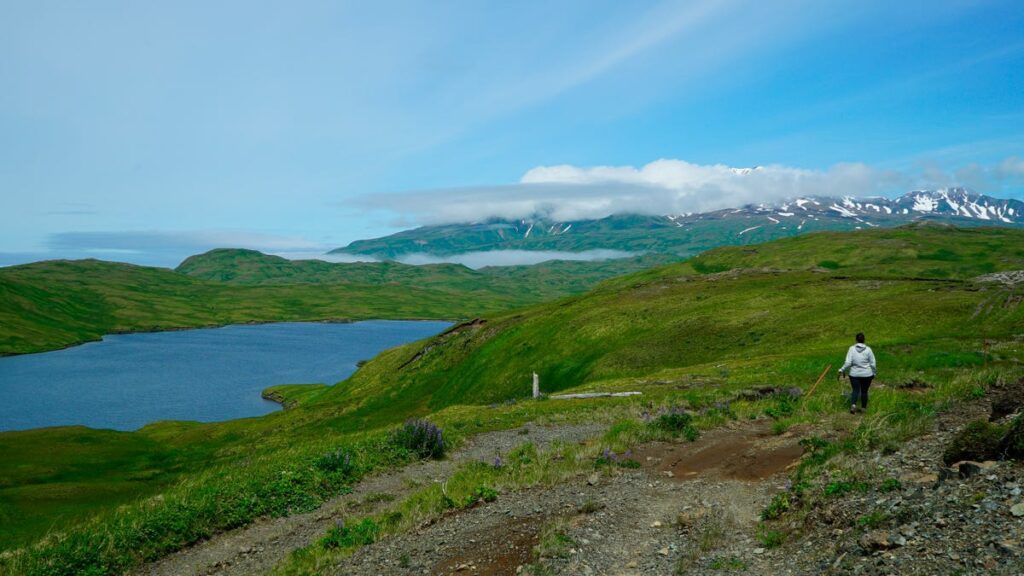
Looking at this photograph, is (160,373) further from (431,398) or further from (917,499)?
(917,499)

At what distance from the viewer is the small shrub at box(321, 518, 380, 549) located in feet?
50.1

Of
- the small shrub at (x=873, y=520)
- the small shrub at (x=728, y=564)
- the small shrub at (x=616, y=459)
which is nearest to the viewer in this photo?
the small shrub at (x=873, y=520)

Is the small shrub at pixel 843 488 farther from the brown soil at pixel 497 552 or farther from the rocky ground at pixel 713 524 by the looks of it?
the brown soil at pixel 497 552

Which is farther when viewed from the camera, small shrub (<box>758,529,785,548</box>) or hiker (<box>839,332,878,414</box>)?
hiker (<box>839,332,878,414</box>)

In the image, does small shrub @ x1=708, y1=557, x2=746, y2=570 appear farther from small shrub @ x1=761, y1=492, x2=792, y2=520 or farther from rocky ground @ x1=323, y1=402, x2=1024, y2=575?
small shrub @ x1=761, y1=492, x2=792, y2=520

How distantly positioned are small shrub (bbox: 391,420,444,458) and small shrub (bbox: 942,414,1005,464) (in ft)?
59.4

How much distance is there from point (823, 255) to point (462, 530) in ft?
695

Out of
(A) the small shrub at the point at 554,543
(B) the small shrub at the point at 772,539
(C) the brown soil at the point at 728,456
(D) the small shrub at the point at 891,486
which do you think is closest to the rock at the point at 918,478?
(D) the small shrub at the point at 891,486

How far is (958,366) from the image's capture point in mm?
36000

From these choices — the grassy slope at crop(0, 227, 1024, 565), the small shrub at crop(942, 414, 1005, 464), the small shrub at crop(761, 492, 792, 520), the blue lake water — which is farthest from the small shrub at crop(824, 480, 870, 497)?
the blue lake water

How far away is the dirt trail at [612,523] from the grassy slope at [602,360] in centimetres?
1219

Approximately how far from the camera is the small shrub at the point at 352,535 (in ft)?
50.1

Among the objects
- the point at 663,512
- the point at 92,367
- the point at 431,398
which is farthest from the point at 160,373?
the point at 663,512

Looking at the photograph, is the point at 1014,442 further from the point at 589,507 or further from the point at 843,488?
the point at 589,507
